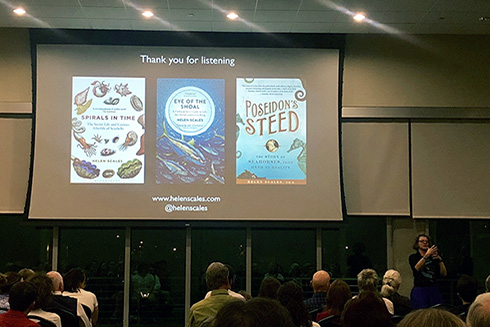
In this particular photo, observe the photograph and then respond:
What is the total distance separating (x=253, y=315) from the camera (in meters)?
1.34

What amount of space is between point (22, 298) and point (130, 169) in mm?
4004

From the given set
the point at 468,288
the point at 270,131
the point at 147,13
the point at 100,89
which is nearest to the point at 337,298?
the point at 468,288

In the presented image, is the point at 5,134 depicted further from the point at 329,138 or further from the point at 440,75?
the point at 440,75

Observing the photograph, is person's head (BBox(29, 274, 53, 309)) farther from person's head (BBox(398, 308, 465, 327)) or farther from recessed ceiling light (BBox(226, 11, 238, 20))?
recessed ceiling light (BBox(226, 11, 238, 20))

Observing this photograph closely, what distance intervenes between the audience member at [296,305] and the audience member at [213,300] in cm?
28

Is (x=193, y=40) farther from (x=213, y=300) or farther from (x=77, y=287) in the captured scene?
(x=213, y=300)

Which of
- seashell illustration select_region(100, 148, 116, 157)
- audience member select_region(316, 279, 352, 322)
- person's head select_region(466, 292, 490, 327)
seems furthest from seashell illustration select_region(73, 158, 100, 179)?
person's head select_region(466, 292, 490, 327)

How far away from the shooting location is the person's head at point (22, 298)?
3.65 meters

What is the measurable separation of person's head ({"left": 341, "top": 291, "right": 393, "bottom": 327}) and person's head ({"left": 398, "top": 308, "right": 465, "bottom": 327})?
42cm

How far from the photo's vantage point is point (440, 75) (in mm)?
8070

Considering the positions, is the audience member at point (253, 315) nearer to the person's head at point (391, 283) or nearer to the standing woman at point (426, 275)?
the person's head at point (391, 283)

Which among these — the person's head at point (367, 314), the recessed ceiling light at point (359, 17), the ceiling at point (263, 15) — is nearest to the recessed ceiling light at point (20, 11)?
the ceiling at point (263, 15)

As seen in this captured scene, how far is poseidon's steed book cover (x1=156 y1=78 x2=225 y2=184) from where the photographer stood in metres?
7.60

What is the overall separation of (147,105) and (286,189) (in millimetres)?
1992
